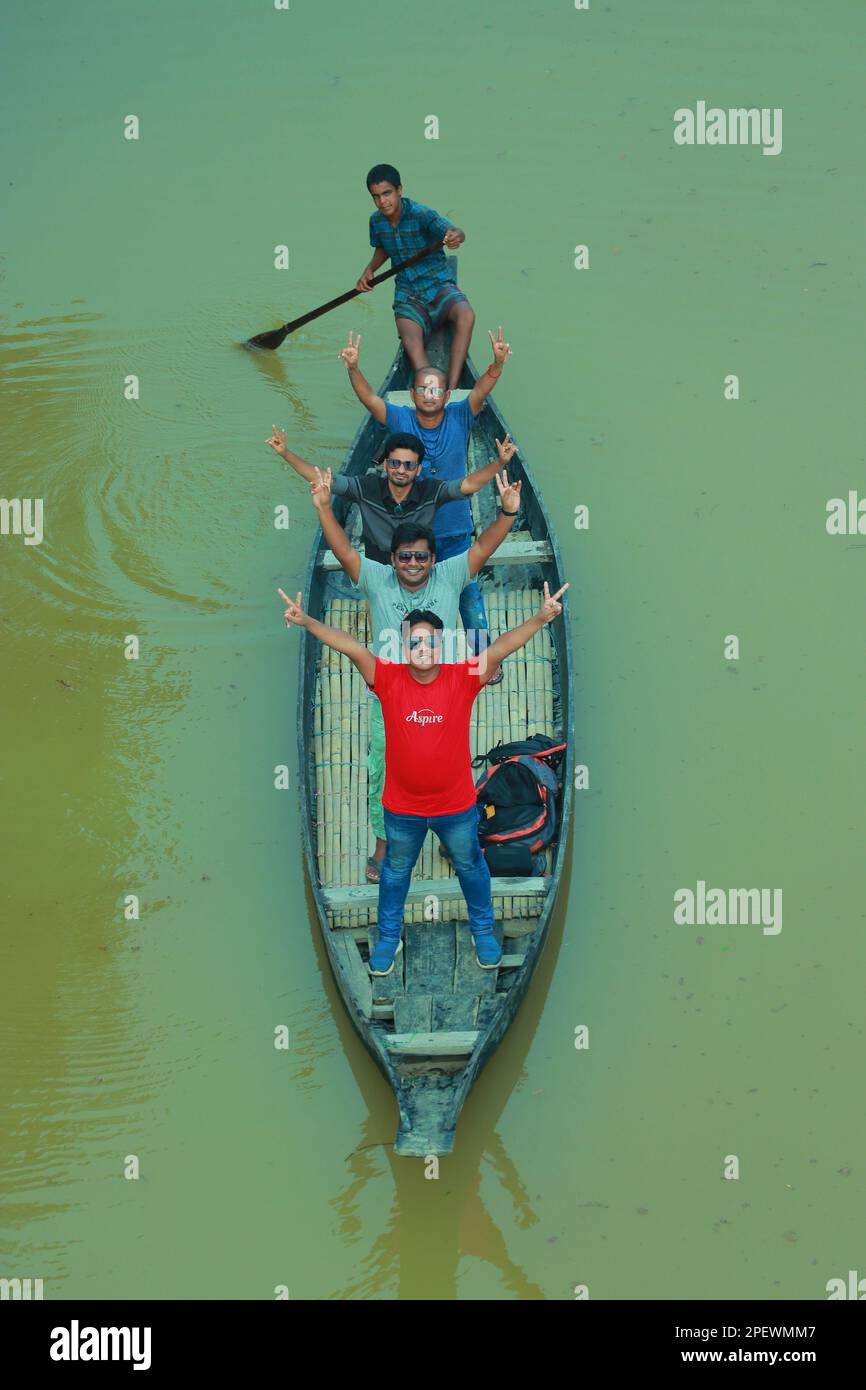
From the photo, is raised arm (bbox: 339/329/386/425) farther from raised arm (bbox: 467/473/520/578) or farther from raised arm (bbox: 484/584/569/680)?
raised arm (bbox: 484/584/569/680)

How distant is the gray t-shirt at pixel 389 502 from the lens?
788cm

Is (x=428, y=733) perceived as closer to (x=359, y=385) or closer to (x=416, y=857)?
(x=416, y=857)

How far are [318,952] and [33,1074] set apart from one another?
1507 millimetres

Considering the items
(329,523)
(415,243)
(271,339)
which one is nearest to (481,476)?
(329,523)

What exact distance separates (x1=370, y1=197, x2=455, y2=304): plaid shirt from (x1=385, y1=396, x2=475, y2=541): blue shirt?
4.17ft

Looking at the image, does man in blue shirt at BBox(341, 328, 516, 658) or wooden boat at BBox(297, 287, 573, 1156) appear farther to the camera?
man in blue shirt at BBox(341, 328, 516, 658)

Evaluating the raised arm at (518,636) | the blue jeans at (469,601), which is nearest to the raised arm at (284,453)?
the blue jeans at (469,601)

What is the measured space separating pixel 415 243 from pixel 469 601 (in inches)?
86.6

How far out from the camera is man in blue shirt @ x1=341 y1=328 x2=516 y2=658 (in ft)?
26.7

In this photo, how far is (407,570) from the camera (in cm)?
727

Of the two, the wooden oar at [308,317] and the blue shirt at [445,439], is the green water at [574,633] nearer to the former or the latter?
the wooden oar at [308,317]

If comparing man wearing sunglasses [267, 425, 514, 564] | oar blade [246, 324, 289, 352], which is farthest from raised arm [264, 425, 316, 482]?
oar blade [246, 324, 289, 352]

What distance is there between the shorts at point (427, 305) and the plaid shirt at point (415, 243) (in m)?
0.02

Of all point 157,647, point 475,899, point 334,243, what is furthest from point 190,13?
point 475,899
